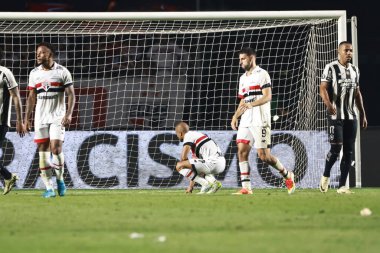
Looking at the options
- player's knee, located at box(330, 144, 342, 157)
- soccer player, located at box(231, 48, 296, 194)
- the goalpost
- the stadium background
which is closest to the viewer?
soccer player, located at box(231, 48, 296, 194)

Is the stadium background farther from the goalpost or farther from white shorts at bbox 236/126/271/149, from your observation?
white shorts at bbox 236/126/271/149

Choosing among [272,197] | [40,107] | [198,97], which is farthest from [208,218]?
[198,97]

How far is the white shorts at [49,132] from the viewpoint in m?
13.2

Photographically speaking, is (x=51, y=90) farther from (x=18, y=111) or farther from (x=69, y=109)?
(x=18, y=111)

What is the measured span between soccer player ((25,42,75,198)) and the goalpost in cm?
288

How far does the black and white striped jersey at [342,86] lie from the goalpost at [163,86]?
6.90 feet

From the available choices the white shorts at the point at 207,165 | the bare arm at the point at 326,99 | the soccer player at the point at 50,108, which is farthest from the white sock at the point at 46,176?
the bare arm at the point at 326,99

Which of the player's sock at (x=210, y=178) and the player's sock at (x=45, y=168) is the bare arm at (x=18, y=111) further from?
the player's sock at (x=210, y=178)

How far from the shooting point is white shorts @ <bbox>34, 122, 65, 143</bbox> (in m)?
13.2

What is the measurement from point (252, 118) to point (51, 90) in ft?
8.58

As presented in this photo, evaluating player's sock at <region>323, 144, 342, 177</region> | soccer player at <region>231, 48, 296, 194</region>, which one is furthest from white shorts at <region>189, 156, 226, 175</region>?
player's sock at <region>323, 144, 342, 177</region>
